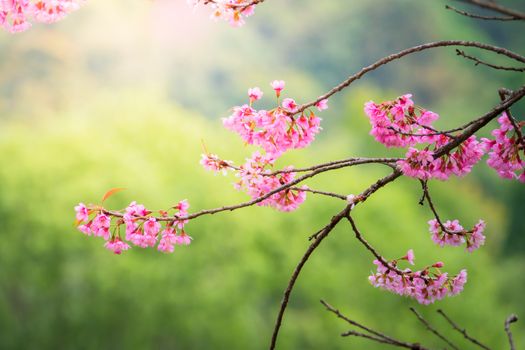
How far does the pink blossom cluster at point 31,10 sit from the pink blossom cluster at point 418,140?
3.26 ft

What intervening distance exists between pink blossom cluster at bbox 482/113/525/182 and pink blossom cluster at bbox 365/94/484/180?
33 mm

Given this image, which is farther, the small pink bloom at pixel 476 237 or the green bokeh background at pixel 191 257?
the green bokeh background at pixel 191 257

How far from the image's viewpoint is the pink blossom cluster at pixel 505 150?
1692mm

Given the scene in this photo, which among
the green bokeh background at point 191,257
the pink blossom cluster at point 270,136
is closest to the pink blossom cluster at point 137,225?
the pink blossom cluster at point 270,136

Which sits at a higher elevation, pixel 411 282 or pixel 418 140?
pixel 418 140

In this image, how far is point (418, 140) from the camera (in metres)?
1.86

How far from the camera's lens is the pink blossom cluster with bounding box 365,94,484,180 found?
1649 mm

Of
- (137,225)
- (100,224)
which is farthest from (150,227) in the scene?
(100,224)

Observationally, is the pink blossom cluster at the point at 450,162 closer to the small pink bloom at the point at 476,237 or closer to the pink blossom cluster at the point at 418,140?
the pink blossom cluster at the point at 418,140

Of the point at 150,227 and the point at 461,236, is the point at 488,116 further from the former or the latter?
the point at 150,227

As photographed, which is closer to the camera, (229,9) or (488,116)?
(488,116)

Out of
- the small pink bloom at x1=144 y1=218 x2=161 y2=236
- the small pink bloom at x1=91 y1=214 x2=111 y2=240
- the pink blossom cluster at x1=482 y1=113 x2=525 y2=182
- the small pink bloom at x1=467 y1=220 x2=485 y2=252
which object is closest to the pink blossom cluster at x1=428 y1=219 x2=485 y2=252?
the small pink bloom at x1=467 y1=220 x2=485 y2=252

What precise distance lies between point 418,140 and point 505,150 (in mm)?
245

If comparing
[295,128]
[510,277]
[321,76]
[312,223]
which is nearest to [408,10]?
[321,76]
